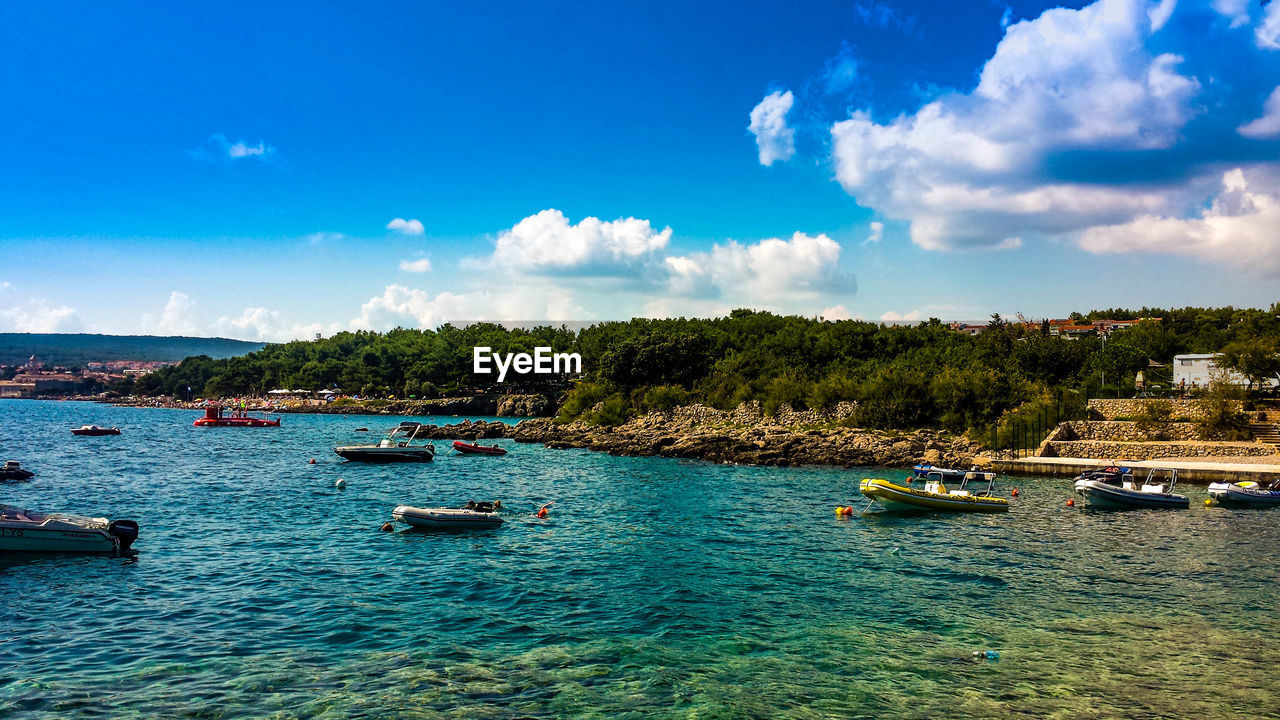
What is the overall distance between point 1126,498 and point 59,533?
144 feet

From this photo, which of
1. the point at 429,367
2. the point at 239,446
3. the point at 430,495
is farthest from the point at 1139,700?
the point at 429,367

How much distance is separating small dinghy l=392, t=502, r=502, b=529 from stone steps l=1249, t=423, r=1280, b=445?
48.8 metres

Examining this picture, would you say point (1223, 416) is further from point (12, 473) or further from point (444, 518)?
point (12, 473)

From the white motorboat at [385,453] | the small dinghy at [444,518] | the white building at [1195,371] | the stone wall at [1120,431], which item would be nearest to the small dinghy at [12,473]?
the white motorboat at [385,453]

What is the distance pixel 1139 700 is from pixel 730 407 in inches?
2443

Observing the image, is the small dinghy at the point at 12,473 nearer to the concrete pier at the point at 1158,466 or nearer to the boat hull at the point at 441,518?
the boat hull at the point at 441,518

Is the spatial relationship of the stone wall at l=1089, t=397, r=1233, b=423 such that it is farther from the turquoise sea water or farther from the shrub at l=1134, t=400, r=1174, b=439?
the turquoise sea water

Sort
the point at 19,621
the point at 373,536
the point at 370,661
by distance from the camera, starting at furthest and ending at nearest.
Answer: the point at 373,536 < the point at 19,621 < the point at 370,661

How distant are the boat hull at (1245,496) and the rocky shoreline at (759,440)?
574 inches

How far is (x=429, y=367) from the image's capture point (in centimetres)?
14275

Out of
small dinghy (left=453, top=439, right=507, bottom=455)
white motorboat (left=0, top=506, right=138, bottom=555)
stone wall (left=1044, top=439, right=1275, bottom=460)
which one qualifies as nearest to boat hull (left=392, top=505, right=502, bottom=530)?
white motorboat (left=0, top=506, right=138, bottom=555)

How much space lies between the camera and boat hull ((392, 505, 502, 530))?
27828 millimetres

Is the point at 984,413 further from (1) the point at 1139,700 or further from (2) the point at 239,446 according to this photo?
(2) the point at 239,446

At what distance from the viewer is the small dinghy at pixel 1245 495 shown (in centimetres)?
3475
